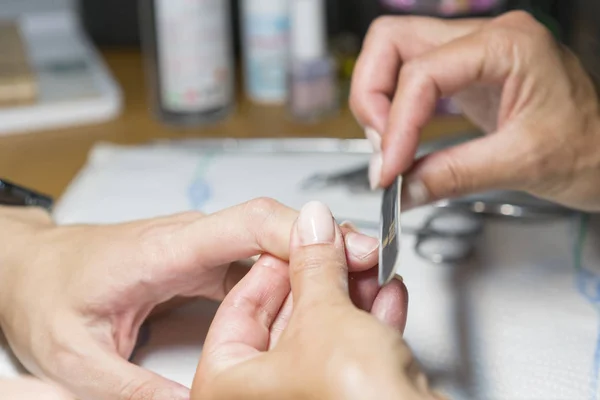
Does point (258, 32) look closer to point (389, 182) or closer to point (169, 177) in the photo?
point (169, 177)

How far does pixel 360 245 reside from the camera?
0.41 meters

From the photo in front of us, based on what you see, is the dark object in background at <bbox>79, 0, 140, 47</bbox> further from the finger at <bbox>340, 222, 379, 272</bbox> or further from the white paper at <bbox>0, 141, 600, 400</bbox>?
the finger at <bbox>340, 222, 379, 272</bbox>

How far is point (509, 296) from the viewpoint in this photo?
57 cm

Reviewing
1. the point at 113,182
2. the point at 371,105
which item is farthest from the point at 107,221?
the point at 371,105

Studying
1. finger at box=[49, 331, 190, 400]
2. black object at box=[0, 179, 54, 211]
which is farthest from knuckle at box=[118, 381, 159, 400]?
black object at box=[0, 179, 54, 211]

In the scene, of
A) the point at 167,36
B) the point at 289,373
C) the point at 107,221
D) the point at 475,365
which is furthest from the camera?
the point at 167,36

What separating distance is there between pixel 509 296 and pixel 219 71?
0.46m

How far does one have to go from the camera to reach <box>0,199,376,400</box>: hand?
1.41ft

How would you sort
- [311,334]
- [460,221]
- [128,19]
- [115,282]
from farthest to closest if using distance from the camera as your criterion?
[128,19]
[460,221]
[115,282]
[311,334]

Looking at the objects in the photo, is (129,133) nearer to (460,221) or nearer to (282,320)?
(460,221)

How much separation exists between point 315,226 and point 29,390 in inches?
8.4

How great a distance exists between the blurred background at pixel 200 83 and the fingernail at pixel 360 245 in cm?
43

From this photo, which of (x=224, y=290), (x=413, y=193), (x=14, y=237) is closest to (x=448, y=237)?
(x=413, y=193)

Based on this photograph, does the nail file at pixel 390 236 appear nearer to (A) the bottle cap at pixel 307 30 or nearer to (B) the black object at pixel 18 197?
(B) the black object at pixel 18 197
